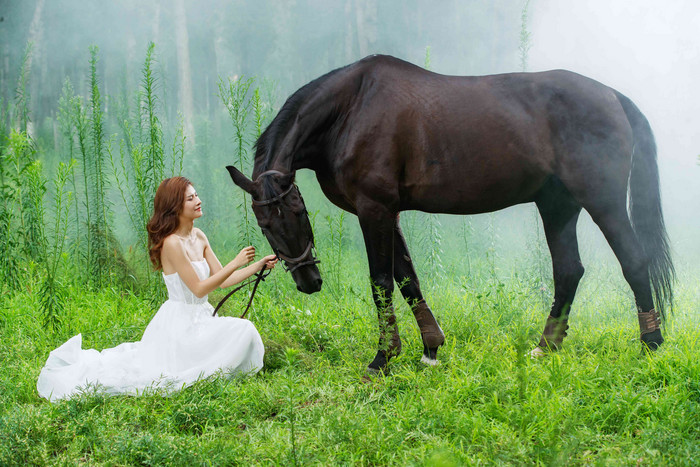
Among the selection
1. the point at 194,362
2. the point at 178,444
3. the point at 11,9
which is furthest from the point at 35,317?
the point at 11,9

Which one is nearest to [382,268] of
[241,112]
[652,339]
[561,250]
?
[561,250]

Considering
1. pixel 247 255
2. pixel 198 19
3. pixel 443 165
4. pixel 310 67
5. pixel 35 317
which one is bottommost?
pixel 35 317

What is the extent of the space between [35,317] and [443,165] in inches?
141

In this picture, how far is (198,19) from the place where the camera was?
885 centimetres

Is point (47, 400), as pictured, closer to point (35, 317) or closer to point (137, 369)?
point (137, 369)

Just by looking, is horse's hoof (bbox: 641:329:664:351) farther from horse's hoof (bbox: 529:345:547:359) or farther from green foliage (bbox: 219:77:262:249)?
green foliage (bbox: 219:77:262:249)

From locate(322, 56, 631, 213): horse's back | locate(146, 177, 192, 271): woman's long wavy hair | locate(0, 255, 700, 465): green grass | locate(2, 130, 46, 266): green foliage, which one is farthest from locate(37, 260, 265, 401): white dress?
locate(2, 130, 46, 266): green foliage

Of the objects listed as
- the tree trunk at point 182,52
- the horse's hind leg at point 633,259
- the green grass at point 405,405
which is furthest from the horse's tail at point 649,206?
the tree trunk at point 182,52

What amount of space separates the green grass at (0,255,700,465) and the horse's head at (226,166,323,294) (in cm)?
53

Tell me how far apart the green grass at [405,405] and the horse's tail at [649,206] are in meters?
0.33

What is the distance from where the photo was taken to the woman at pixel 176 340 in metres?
3.15

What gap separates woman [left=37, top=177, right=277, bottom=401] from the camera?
10.3ft

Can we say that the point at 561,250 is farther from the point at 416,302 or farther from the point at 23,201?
the point at 23,201

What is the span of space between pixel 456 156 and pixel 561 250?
0.95m
